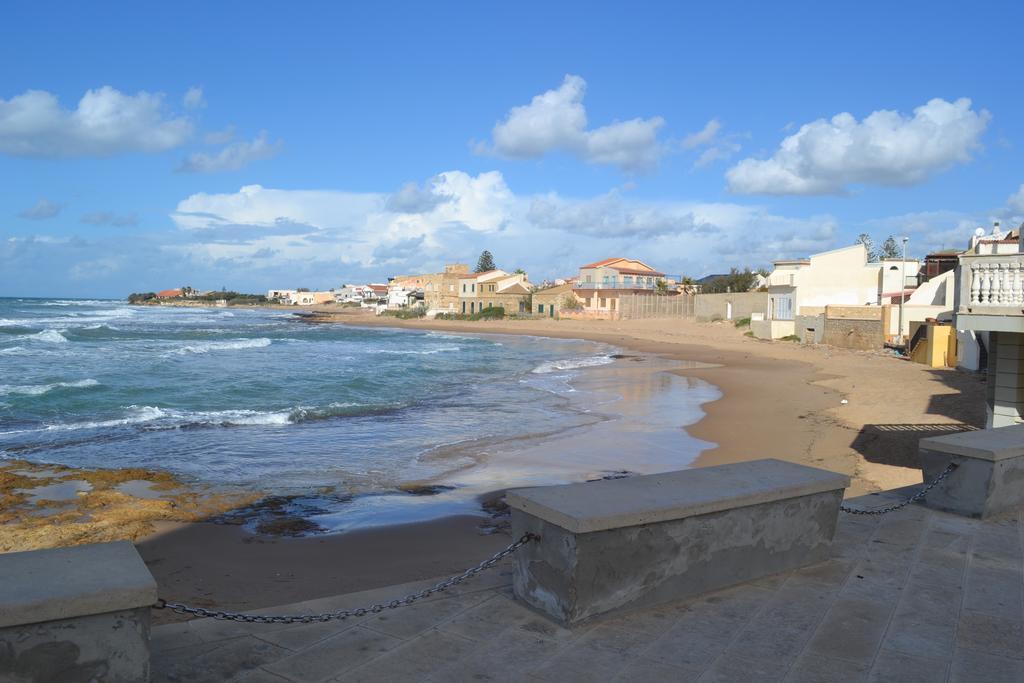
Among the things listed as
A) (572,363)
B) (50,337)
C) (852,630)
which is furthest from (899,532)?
(50,337)

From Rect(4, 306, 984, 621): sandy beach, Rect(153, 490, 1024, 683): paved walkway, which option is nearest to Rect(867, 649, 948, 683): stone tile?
Rect(153, 490, 1024, 683): paved walkway

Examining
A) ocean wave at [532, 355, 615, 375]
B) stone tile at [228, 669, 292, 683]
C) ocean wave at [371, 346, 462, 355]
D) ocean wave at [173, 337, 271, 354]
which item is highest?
stone tile at [228, 669, 292, 683]

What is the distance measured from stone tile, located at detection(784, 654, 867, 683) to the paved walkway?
10 millimetres

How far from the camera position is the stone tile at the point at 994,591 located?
4492mm

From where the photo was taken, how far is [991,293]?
1070cm

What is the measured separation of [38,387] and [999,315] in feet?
83.9

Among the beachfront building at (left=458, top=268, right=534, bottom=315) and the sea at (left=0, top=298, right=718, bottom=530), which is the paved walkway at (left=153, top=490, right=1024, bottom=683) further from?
the beachfront building at (left=458, top=268, right=534, bottom=315)

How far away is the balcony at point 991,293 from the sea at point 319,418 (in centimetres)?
532

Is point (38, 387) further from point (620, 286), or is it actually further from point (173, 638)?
point (620, 286)

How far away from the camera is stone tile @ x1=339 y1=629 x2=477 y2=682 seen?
3.52 m

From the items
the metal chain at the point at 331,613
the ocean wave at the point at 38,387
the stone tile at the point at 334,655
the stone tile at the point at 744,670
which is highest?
the metal chain at the point at 331,613

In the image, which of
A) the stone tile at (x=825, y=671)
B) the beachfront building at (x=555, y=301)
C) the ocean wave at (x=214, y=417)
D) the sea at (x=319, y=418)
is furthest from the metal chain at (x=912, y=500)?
the beachfront building at (x=555, y=301)

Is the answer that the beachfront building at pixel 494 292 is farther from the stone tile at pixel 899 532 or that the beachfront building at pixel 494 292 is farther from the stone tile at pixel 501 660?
the stone tile at pixel 501 660

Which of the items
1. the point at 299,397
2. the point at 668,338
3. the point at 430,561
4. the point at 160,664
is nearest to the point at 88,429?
the point at 299,397
